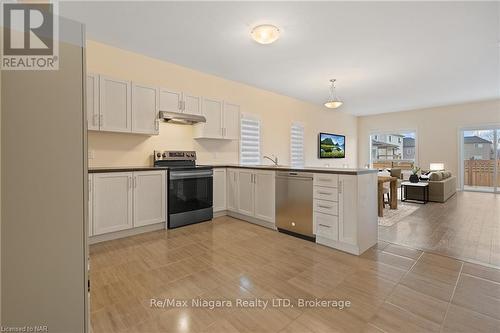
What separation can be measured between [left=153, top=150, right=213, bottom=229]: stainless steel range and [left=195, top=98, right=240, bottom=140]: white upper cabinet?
496 millimetres

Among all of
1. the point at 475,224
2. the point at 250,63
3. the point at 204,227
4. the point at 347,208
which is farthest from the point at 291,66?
the point at 475,224

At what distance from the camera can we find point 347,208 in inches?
105

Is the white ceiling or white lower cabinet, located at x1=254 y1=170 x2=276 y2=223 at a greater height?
the white ceiling

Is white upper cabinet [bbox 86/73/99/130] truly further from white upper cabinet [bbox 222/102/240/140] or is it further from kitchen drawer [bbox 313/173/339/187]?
kitchen drawer [bbox 313/173/339/187]

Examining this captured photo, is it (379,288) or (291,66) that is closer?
(379,288)

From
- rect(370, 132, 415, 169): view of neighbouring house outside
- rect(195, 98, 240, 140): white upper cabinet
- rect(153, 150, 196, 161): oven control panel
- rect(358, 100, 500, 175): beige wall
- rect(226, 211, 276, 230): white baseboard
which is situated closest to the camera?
rect(226, 211, 276, 230): white baseboard

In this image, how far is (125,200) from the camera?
10.3 ft

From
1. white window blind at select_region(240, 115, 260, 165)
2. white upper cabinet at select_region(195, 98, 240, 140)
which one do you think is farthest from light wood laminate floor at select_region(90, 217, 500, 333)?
white window blind at select_region(240, 115, 260, 165)

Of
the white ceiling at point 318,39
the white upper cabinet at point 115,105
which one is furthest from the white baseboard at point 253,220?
the white ceiling at point 318,39

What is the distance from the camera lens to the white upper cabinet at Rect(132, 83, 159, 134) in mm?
3494

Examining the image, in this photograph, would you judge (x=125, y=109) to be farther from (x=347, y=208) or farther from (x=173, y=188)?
(x=347, y=208)

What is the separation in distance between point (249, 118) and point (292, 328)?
4467mm

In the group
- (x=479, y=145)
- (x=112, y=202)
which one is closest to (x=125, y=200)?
(x=112, y=202)

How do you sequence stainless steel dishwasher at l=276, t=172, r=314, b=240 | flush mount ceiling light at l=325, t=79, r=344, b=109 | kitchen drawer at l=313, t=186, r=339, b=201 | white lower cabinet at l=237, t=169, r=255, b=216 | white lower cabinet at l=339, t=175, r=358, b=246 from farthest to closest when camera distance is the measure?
flush mount ceiling light at l=325, t=79, r=344, b=109 → white lower cabinet at l=237, t=169, r=255, b=216 → stainless steel dishwasher at l=276, t=172, r=314, b=240 → kitchen drawer at l=313, t=186, r=339, b=201 → white lower cabinet at l=339, t=175, r=358, b=246
